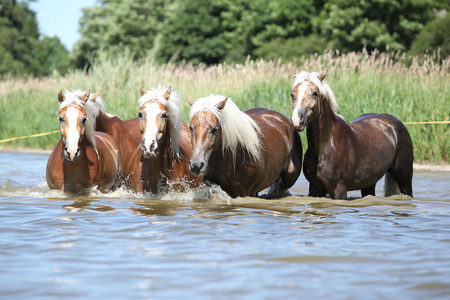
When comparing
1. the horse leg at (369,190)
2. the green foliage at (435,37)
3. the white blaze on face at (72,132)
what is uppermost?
the green foliage at (435,37)

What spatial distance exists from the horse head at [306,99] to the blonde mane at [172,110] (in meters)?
1.30

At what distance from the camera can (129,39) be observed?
5119 cm

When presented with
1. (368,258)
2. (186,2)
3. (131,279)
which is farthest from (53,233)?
(186,2)

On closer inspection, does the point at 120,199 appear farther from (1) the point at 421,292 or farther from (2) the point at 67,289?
(1) the point at 421,292

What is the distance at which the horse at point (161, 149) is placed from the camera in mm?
7043

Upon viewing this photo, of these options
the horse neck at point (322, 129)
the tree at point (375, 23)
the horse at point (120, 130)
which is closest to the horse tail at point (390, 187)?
the horse neck at point (322, 129)

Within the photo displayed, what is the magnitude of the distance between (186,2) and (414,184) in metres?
34.1

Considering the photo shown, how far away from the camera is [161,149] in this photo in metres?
7.38

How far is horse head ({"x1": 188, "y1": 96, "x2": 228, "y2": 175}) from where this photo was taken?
653cm

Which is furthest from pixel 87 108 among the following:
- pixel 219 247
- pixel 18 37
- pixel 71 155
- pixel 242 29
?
pixel 18 37

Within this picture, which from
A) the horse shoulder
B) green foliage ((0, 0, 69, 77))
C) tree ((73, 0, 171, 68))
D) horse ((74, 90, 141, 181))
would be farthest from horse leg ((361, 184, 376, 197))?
green foliage ((0, 0, 69, 77))

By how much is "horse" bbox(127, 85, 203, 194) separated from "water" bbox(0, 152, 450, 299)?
0.63 ft

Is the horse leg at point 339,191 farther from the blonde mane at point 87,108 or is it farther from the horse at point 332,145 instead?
the blonde mane at point 87,108

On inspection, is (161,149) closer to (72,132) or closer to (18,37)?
(72,132)
